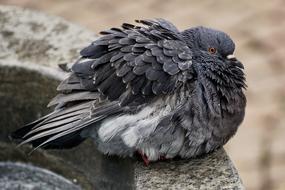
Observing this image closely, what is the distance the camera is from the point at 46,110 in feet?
16.8

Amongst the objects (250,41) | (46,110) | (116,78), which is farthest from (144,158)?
(250,41)

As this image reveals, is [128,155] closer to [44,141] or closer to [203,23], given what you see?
[44,141]

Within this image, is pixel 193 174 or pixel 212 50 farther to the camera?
pixel 212 50

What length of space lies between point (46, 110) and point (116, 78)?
57cm

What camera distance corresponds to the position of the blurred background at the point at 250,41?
7129 mm

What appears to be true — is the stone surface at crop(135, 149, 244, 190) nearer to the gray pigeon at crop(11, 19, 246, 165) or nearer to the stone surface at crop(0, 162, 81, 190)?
the gray pigeon at crop(11, 19, 246, 165)

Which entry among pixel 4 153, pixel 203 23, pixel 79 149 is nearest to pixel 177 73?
pixel 79 149

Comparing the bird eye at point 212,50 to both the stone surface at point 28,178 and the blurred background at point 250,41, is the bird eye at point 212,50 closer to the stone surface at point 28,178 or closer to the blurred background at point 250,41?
the stone surface at point 28,178

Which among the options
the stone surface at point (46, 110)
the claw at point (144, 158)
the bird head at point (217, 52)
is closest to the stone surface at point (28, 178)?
the stone surface at point (46, 110)

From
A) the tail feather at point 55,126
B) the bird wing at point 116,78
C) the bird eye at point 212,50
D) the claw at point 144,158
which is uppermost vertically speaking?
the bird eye at point 212,50

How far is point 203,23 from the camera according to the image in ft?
28.8

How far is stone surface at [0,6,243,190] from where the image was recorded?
177 inches

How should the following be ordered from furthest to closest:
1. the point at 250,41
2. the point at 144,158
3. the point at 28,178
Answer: the point at 250,41 → the point at 28,178 → the point at 144,158

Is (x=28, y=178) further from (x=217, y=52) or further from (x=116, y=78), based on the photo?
(x=217, y=52)
